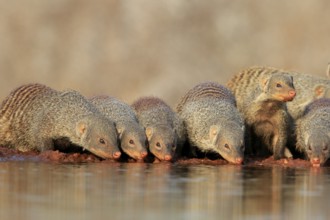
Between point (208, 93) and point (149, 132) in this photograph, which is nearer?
point (149, 132)

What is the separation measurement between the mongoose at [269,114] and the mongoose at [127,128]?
4.45 ft

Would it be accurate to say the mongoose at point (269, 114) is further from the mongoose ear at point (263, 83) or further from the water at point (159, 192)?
the water at point (159, 192)

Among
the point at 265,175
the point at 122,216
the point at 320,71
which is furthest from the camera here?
the point at 320,71

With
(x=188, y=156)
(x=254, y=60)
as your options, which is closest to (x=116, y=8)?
(x=254, y=60)

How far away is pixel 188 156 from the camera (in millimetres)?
11344

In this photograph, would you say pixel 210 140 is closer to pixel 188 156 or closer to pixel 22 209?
pixel 188 156

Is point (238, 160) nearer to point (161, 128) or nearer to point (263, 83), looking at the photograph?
point (161, 128)

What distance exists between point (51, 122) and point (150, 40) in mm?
8439

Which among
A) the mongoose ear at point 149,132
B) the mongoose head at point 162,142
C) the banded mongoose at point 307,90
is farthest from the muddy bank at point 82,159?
the banded mongoose at point 307,90

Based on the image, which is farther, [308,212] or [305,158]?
[305,158]

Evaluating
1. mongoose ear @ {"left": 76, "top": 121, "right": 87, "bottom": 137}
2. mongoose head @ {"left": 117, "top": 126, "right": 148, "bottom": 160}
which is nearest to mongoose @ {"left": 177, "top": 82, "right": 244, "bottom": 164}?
mongoose head @ {"left": 117, "top": 126, "right": 148, "bottom": 160}

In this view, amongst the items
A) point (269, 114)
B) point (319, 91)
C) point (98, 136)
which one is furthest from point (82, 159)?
point (319, 91)

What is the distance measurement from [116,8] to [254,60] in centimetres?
278

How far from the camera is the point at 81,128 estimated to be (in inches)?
424
